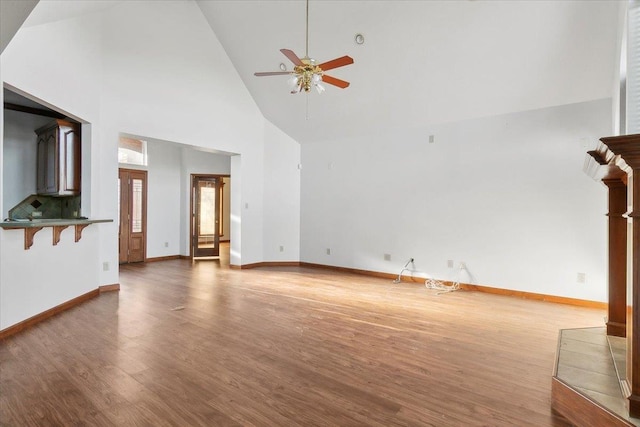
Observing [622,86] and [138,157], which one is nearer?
[622,86]

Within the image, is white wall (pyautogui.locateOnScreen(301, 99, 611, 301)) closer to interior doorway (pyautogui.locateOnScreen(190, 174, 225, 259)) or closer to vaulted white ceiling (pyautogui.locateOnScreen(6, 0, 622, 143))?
vaulted white ceiling (pyautogui.locateOnScreen(6, 0, 622, 143))

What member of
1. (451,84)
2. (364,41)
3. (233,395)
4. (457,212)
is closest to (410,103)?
(451,84)

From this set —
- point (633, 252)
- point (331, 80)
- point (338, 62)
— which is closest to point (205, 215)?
point (331, 80)

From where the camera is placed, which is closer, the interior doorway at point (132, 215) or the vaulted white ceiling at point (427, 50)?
the vaulted white ceiling at point (427, 50)

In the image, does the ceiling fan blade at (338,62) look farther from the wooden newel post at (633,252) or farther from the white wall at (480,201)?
the white wall at (480,201)

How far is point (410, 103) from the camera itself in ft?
18.4

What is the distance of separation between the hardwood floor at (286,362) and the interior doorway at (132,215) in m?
3.30

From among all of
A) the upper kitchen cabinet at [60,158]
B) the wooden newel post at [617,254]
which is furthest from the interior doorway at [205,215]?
the wooden newel post at [617,254]

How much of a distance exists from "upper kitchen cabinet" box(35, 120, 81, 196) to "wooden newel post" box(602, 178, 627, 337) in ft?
19.9

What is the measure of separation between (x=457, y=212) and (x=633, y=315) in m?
4.04

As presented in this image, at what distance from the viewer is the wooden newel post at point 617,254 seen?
2639 millimetres

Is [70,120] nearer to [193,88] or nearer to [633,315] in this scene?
[193,88]

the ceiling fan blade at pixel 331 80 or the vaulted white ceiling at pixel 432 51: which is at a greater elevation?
the vaulted white ceiling at pixel 432 51

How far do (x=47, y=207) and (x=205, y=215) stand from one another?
11.3ft
